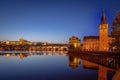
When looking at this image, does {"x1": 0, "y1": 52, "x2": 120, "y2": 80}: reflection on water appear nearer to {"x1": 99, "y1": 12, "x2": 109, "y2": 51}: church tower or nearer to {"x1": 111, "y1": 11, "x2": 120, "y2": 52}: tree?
{"x1": 111, "y1": 11, "x2": 120, "y2": 52}: tree

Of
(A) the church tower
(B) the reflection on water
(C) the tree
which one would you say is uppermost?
(A) the church tower

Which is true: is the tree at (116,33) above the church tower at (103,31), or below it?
below

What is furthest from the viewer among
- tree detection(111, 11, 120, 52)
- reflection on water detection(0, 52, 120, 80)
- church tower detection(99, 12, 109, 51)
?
church tower detection(99, 12, 109, 51)

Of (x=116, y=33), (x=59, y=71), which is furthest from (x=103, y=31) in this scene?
(x=116, y=33)

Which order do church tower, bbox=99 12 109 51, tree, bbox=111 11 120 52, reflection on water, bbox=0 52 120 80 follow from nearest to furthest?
reflection on water, bbox=0 52 120 80 < tree, bbox=111 11 120 52 < church tower, bbox=99 12 109 51

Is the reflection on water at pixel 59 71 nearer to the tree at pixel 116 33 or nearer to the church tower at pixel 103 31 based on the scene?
the tree at pixel 116 33

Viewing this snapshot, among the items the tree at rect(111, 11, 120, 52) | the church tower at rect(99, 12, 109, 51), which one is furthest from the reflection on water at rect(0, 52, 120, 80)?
the church tower at rect(99, 12, 109, 51)

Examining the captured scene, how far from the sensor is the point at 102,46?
138625 millimetres

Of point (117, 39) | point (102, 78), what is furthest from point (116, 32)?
point (102, 78)

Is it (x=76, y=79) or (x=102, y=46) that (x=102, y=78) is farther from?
(x=102, y=46)

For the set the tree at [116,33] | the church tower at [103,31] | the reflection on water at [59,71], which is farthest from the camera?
the church tower at [103,31]

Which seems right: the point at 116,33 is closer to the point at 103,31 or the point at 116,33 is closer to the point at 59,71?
the point at 59,71

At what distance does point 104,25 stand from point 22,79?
124964 mm

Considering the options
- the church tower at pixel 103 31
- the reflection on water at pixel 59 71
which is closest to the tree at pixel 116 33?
the reflection on water at pixel 59 71
